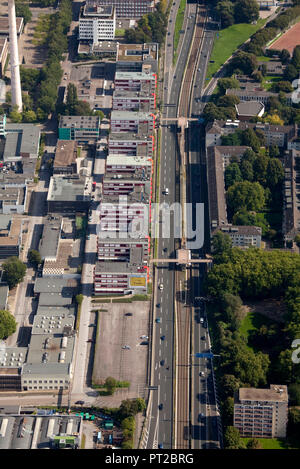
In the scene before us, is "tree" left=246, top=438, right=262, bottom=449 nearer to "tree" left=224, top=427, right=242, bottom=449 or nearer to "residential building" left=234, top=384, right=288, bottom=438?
"tree" left=224, top=427, right=242, bottom=449

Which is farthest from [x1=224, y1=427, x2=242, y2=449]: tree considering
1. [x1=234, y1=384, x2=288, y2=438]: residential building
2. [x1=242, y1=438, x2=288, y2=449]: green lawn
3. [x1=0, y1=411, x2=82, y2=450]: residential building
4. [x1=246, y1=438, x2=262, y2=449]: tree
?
[x1=0, y1=411, x2=82, y2=450]: residential building

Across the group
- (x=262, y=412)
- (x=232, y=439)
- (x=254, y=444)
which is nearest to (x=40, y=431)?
(x=232, y=439)

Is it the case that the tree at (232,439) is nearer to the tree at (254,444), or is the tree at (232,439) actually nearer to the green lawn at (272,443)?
the tree at (254,444)

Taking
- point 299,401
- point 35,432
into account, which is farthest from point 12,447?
point 299,401

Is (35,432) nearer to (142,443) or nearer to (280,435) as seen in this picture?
(142,443)

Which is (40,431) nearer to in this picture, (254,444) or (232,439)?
(232,439)
